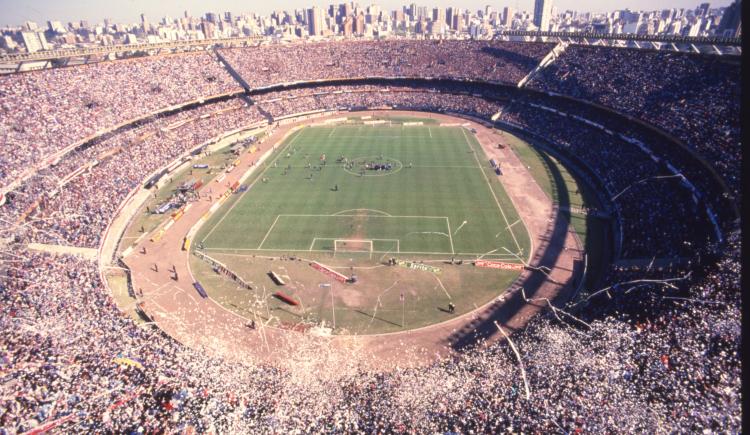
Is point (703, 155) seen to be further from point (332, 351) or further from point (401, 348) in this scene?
point (332, 351)

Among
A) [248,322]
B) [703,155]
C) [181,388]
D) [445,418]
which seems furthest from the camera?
[703,155]

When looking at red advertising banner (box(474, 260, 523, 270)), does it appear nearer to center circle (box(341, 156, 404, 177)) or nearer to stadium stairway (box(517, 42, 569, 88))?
center circle (box(341, 156, 404, 177))

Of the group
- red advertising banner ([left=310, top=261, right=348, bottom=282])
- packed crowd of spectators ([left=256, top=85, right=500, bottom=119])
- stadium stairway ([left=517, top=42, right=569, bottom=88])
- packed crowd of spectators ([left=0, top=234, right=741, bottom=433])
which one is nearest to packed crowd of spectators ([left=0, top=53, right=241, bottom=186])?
packed crowd of spectators ([left=256, top=85, right=500, bottom=119])

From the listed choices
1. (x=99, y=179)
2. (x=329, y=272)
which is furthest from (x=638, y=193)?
(x=99, y=179)

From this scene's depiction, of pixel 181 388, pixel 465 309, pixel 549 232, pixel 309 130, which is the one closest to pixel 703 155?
pixel 549 232

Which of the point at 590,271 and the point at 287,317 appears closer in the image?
the point at 287,317

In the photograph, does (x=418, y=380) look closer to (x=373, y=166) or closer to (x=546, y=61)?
(x=373, y=166)
